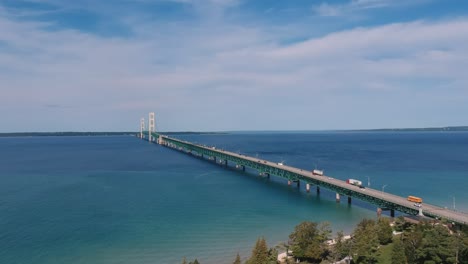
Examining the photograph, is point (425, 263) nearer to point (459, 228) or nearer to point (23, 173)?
point (459, 228)

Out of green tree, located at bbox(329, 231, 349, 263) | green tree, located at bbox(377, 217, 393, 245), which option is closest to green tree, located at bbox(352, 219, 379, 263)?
green tree, located at bbox(329, 231, 349, 263)

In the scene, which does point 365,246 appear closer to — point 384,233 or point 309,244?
point 309,244

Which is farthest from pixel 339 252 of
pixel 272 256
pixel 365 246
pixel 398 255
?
pixel 272 256

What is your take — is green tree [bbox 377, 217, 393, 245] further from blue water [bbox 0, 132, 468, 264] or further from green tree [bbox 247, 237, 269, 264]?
green tree [bbox 247, 237, 269, 264]

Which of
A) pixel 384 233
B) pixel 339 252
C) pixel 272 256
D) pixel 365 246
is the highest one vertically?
pixel 365 246

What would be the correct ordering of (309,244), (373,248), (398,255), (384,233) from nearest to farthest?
(398,255) → (373,248) → (309,244) → (384,233)

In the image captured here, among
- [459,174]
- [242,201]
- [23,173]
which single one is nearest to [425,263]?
[242,201]
